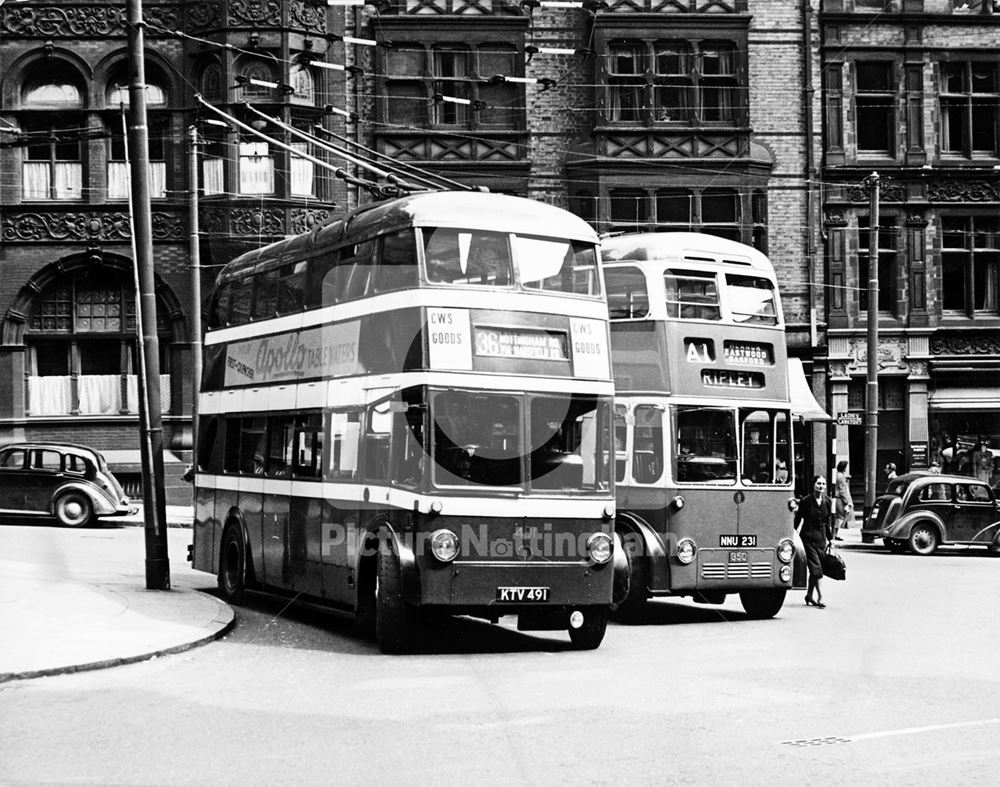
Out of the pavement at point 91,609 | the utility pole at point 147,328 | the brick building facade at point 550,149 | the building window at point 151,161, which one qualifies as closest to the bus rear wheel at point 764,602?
the pavement at point 91,609

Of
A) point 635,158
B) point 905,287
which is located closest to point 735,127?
point 635,158

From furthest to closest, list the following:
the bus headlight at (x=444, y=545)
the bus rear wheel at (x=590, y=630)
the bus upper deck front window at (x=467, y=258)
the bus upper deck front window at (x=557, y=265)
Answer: the bus rear wheel at (x=590, y=630) < the bus upper deck front window at (x=557, y=265) < the bus upper deck front window at (x=467, y=258) < the bus headlight at (x=444, y=545)

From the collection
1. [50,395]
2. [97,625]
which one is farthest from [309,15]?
[97,625]

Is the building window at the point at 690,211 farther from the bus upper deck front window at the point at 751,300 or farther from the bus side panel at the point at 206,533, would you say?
the bus side panel at the point at 206,533

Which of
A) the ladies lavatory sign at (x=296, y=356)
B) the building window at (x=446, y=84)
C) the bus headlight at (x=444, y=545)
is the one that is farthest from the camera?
the building window at (x=446, y=84)

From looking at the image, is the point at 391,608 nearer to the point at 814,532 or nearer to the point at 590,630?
the point at 590,630

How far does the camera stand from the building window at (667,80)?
1599 inches

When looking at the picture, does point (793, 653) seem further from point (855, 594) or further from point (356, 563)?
point (855, 594)

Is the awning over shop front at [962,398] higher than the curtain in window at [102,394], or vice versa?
the curtain in window at [102,394]

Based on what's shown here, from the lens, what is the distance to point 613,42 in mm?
40625

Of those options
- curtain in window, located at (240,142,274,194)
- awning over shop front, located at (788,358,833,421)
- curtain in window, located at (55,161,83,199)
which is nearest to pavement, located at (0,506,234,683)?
curtain in window, located at (240,142,274,194)

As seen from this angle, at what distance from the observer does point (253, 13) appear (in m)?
38.1

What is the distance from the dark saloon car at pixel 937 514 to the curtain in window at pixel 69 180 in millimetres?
19644

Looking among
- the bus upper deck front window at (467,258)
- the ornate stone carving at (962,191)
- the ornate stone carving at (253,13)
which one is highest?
the ornate stone carving at (253,13)
